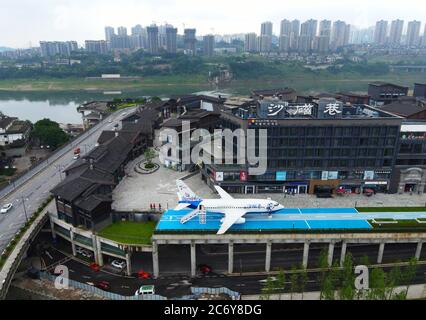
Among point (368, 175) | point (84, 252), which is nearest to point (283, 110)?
point (368, 175)

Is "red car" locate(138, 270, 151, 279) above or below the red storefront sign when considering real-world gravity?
below

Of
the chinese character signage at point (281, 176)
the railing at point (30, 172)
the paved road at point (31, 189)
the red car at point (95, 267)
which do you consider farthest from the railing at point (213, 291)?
the railing at point (30, 172)

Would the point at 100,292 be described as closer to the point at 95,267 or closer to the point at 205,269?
the point at 95,267

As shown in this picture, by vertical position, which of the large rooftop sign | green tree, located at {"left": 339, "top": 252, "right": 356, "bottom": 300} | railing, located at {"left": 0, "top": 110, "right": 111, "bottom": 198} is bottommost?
railing, located at {"left": 0, "top": 110, "right": 111, "bottom": 198}

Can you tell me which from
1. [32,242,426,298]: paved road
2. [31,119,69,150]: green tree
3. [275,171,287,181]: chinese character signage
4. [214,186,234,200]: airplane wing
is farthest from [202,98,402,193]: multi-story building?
[31,119,69,150]: green tree

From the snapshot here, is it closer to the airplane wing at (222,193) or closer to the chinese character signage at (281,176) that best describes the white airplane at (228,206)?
the airplane wing at (222,193)

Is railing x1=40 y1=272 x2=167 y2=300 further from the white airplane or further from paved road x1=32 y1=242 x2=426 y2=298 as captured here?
the white airplane
